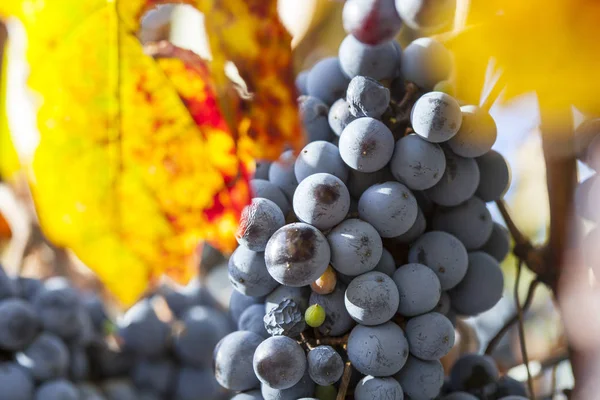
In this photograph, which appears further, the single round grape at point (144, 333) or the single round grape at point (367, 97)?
the single round grape at point (144, 333)

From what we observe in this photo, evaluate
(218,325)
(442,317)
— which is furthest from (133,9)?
(218,325)

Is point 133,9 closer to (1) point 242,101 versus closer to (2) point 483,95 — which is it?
(1) point 242,101

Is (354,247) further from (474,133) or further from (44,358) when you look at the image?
(44,358)

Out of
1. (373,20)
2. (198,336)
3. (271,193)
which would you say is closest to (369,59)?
(373,20)

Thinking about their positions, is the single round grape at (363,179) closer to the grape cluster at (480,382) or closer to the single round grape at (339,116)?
the single round grape at (339,116)

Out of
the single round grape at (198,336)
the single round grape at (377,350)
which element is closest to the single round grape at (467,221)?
the single round grape at (377,350)

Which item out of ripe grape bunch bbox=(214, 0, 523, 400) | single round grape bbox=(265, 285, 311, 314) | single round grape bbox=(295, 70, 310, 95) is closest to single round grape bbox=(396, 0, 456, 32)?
ripe grape bunch bbox=(214, 0, 523, 400)
